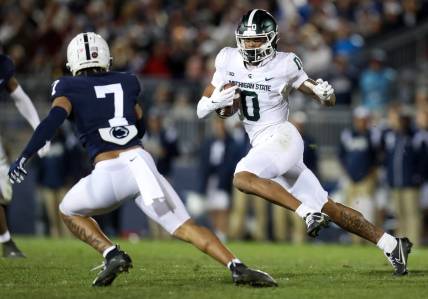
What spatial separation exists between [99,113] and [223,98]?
1.05 m

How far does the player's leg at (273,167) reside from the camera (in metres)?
7.83

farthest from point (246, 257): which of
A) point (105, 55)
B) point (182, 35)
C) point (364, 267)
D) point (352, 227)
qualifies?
point (182, 35)

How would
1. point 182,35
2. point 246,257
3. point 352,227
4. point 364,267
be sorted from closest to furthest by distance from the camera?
point 352,227 → point 364,267 → point 246,257 → point 182,35

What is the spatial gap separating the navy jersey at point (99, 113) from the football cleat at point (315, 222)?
4.21 ft

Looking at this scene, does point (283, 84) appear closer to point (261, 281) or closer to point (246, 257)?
point (261, 281)

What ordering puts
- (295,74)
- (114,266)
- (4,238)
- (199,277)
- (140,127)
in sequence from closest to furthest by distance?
1. (114,266)
2. (140,127)
3. (199,277)
4. (295,74)
5. (4,238)

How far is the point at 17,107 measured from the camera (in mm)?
9641

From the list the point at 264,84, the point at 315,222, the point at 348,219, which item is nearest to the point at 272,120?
the point at 264,84

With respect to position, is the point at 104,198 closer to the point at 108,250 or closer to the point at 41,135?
the point at 108,250

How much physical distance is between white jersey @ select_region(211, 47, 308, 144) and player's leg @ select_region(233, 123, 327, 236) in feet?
0.52

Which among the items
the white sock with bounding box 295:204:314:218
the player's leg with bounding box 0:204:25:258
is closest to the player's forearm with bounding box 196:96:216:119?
the white sock with bounding box 295:204:314:218

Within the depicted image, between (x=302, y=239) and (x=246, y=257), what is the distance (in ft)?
14.5

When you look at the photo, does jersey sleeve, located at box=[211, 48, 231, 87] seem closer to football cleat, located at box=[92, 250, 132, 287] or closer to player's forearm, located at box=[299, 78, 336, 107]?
player's forearm, located at box=[299, 78, 336, 107]

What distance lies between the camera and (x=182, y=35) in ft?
60.6
